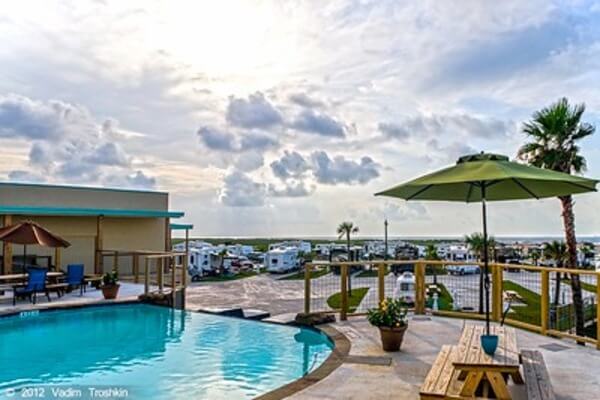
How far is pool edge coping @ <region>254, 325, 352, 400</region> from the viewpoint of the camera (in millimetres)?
5396

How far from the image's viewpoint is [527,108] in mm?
15109

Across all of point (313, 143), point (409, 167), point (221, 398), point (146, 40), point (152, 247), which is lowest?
point (221, 398)

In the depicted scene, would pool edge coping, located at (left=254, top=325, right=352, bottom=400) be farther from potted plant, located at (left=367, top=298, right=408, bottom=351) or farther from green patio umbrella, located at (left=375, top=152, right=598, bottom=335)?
green patio umbrella, located at (left=375, top=152, right=598, bottom=335)

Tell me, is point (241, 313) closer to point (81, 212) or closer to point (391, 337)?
point (391, 337)

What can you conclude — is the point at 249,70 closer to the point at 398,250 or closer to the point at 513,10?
the point at 513,10

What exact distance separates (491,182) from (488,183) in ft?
0.18

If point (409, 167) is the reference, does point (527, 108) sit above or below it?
above

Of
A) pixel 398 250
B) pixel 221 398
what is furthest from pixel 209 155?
pixel 398 250

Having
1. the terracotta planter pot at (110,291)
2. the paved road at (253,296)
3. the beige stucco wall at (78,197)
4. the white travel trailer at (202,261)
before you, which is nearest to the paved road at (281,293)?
the paved road at (253,296)

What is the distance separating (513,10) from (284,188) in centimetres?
1329

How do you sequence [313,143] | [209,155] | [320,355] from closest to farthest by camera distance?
[320,355] < [313,143] < [209,155]

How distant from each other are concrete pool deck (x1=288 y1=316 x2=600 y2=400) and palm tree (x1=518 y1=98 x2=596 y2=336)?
8.74 metres

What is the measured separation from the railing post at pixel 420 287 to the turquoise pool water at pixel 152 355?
2143 millimetres

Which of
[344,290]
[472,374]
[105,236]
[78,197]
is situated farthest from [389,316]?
[78,197]
